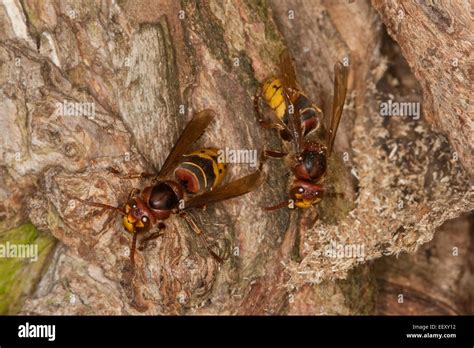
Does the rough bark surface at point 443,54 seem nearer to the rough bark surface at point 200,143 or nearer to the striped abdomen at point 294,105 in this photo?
the rough bark surface at point 200,143

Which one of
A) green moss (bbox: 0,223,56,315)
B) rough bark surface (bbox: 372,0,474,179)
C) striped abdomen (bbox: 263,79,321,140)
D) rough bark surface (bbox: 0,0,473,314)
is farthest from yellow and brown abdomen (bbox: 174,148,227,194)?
rough bark surface (bbox: 372,0,474,179)

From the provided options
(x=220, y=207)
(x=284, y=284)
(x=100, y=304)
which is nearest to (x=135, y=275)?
(x=100, y=304)

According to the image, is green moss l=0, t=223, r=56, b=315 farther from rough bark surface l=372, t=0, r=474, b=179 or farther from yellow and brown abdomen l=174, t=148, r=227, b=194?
rough bark surface l=372, t=0, r=474, b=179

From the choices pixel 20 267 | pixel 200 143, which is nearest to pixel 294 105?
pixel 200 143

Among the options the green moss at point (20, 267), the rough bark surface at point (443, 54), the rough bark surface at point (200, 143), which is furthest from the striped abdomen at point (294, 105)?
the green moss at point (20, 267)

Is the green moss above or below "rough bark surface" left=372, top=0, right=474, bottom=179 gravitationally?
below

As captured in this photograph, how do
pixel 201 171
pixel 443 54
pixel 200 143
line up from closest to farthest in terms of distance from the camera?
pixel 443 54
pixel 201 171
pixel 200 143

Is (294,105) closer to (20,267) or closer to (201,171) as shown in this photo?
(201,171)
